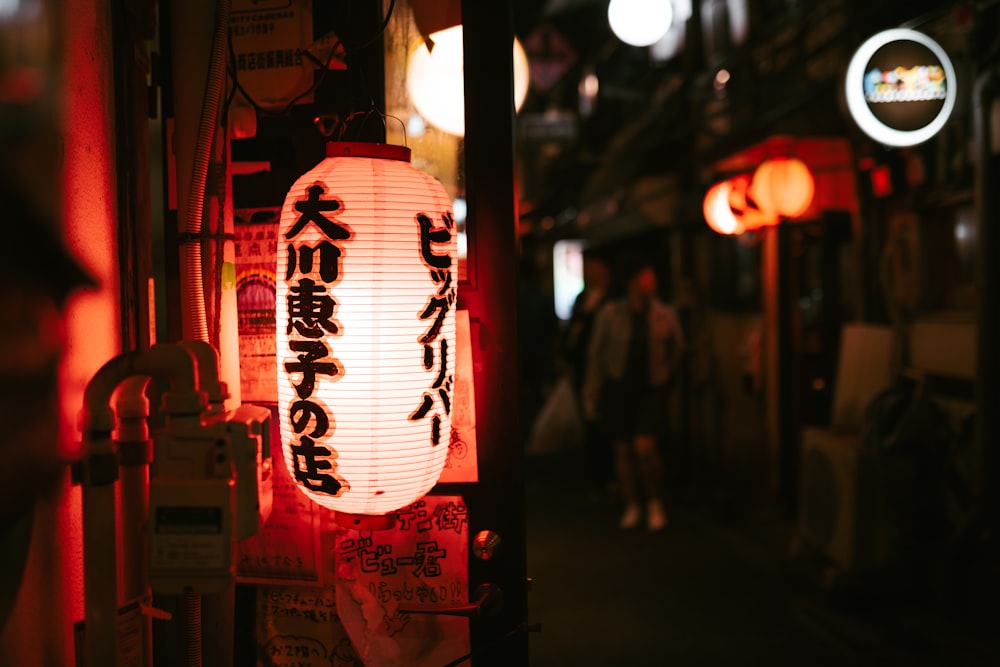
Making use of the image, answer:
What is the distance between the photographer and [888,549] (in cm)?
692

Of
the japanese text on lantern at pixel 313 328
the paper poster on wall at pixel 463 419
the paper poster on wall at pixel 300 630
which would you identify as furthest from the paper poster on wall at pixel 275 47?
the paper poster on wall at pixel 300 630

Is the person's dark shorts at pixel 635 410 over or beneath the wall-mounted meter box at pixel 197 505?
beneath

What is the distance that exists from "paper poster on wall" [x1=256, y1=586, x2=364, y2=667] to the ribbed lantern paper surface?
915mm

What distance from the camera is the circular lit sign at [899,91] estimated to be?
675cm

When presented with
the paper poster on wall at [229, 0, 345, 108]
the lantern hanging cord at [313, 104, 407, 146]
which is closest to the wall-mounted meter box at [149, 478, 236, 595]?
the lantern hanging cord at [313, 104, 407, 146]

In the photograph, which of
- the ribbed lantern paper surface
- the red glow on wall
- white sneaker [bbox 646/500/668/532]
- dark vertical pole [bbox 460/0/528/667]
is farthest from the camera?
white sneaker [bbox 646/500/668/532]

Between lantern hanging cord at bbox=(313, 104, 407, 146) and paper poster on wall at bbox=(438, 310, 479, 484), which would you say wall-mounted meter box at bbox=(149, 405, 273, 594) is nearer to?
paper poster on wall at bbox=(438, 310, 479, 484)

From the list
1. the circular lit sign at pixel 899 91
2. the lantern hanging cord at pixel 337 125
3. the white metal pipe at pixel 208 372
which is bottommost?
the white metal pipe at pixel 208 372

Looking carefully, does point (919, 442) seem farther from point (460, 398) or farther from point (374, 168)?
point (374, 168)

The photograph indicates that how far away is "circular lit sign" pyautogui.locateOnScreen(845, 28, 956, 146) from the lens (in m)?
6.75

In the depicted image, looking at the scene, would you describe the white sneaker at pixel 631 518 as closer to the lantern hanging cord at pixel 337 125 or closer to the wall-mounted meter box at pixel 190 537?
the lantern hanging cord at pixel 337 125

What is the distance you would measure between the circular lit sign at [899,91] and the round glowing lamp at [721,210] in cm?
294

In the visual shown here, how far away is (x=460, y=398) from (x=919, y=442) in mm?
5197

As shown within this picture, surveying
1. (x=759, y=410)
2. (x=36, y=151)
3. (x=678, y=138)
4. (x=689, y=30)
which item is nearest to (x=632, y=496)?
(x=759, y=410)
